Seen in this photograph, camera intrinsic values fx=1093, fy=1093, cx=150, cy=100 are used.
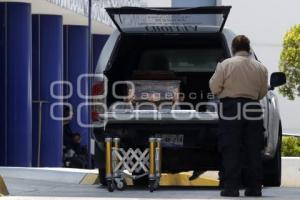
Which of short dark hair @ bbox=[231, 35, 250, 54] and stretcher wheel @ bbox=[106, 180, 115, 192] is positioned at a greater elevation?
short dark hair @ bbox=[231, 35, 250, 54]

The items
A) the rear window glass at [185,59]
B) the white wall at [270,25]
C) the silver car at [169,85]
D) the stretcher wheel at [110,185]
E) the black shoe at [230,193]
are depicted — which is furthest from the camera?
the white wall at [270,25]

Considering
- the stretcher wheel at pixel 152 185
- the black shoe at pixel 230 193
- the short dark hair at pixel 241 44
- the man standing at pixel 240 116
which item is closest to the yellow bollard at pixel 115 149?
the stretcher wheel at pixel 152 185

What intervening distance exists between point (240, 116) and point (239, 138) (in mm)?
234

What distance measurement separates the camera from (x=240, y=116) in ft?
35.6

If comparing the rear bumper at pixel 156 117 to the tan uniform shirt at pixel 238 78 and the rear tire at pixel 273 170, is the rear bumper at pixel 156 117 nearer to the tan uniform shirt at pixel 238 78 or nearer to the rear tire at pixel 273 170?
the tan uniform shirt at pixel 238 78

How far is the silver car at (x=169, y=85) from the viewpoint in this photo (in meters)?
12.1

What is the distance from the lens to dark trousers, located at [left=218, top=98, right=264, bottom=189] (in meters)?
10.9

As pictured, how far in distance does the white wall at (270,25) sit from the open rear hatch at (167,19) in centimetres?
3008

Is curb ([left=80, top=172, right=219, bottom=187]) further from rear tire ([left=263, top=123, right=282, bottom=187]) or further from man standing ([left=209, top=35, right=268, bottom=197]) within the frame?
man standing ([left=209, top=35, right=268, bottom=197])

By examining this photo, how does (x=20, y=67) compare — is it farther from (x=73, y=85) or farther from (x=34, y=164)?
(x=73, y=85)

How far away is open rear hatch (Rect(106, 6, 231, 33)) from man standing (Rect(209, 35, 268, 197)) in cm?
106

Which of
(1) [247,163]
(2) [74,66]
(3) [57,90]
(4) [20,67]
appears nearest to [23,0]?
(4) [20,67]

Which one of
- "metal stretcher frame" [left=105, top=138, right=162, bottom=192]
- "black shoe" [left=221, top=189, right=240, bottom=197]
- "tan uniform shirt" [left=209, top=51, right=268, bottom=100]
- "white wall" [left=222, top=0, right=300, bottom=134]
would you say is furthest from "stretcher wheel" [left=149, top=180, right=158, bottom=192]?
"white wall" [left=222, top=0, right=300, bottom=134]

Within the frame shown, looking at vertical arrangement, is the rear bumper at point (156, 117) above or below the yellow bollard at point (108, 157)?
above
